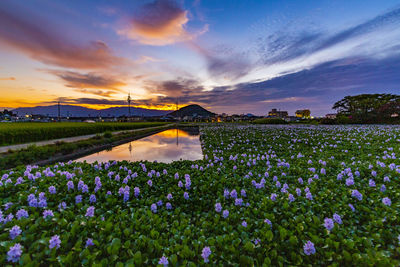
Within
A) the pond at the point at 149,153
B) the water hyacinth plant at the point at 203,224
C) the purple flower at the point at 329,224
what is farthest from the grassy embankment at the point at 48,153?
the purple flower at the point at 329,224

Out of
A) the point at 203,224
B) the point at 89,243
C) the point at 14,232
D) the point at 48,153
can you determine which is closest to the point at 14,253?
the point at 14,232

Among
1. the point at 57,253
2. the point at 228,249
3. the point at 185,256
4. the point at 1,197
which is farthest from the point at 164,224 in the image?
the point at 1,197

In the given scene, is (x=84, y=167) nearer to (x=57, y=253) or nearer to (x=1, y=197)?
(x=1, y=197)

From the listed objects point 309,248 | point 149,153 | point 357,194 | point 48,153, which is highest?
point 357,194

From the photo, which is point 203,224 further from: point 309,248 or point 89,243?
point 89,243

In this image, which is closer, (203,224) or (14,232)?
(14,232)

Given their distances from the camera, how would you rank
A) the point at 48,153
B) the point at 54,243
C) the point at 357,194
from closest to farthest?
the point at 54,243, the point at 357,194, the point at 48,153

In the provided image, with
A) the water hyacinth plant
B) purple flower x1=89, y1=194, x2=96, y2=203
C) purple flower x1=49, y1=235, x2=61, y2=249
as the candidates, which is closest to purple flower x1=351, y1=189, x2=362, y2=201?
the water hyacinth plant

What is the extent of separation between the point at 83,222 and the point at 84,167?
3487 millimetres

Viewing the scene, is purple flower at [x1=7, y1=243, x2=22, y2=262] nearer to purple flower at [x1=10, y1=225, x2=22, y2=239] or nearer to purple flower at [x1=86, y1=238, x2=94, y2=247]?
purple flower at [x1=10, y1=225, x2=22, y2=239]

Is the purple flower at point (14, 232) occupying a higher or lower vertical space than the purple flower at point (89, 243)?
higher

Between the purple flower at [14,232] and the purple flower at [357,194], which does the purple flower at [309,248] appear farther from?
the purple flower at [14,232]

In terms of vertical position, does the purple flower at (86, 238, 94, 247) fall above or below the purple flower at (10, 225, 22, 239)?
below

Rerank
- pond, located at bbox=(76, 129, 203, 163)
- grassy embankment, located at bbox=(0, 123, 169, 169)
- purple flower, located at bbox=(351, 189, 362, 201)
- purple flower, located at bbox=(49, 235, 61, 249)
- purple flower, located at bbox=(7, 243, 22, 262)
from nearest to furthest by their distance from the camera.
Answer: purple flower, located at bbox=(7, 243, 22, 262)
purple flower, located at bbox=(49, 235, 61, 249)
purple flower, located at bbox=(351, 189, 362, 201)
grassy embankment, located at bbox=(0, 123, 169, 169)
pond, located at bbox=(76, 129, 203, 163)
